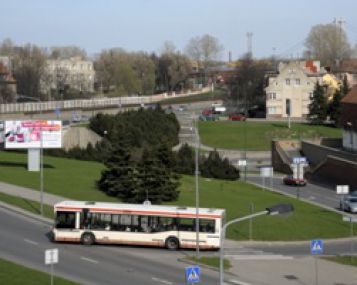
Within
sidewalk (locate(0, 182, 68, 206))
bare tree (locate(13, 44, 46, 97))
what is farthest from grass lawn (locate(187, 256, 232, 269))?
bare tree (locate(13, 44, 46, 97))

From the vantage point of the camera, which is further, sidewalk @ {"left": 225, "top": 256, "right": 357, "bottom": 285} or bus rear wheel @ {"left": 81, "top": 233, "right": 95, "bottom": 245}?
bus rear wheel @ {"left": 81, "top": 233, "right": 95, "bottom": 245}

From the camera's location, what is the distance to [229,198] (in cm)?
4828

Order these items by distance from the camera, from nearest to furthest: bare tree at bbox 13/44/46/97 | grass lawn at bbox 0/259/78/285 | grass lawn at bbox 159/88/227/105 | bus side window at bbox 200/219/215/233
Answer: grass lawn at bbox 0/259/78/285 → bus side window at bbox 200/219/215/233 → bare tree at bbox 13/44/46/97 → grass lawn at bbox 159/88/227/105

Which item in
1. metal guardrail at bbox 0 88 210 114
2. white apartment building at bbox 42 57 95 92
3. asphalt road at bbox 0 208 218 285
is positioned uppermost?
white apartment building at bbox 42 57 95 92

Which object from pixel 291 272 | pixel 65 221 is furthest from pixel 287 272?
pixel 65 221

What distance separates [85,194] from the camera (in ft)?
151

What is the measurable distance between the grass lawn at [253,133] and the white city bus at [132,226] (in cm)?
5888

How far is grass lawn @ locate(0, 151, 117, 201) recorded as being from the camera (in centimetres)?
4638

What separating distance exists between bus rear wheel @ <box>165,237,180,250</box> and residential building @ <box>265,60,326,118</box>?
85.5 meters

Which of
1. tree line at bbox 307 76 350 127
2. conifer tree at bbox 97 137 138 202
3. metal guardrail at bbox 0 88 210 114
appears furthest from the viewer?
metal guardrail at bbox 0 88 210 114

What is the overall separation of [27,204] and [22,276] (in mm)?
16637

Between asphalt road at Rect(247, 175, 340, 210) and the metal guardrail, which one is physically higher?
the metal guardrail

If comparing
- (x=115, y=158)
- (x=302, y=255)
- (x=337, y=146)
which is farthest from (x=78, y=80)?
(x=302, y=255)

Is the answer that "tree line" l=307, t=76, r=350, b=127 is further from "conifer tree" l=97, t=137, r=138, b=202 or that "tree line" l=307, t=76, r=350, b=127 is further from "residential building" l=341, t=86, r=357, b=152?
"conifer tree" l=97, t=137, r=138, b=202
